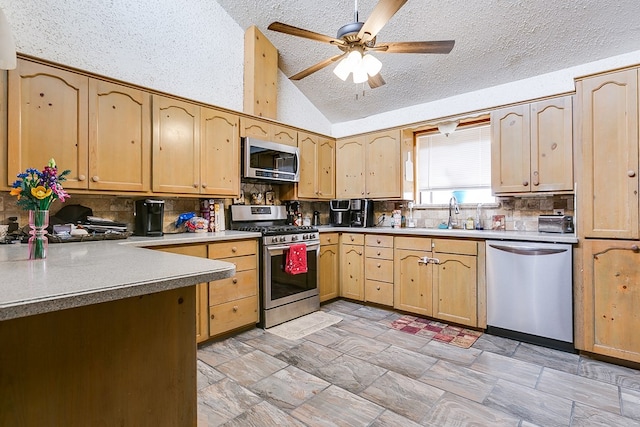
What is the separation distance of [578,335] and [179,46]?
4249 millimetres

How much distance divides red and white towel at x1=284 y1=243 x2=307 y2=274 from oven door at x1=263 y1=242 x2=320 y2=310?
45 mm

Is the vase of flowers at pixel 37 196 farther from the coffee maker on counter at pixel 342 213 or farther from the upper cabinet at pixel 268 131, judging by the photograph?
the coffee maker on counter at pixel 342 213

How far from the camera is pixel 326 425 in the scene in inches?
66.7

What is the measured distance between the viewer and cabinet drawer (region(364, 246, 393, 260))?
355 centimetres

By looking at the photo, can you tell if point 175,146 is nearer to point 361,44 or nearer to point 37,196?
point 37,196

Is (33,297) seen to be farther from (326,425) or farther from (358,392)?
(358,392)

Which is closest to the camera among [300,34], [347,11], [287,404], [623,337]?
[287,404]

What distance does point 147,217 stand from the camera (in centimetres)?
267

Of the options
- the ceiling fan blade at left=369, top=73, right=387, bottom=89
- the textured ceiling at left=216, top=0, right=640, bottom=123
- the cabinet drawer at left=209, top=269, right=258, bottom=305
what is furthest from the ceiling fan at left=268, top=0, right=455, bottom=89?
the cabinet drawer at left=209, top=269, right=258, bottom=305

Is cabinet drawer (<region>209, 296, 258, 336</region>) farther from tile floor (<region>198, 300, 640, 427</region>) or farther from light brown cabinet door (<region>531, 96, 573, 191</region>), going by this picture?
light brown cabinet door (<region>531, 96, 573, 191</region>)

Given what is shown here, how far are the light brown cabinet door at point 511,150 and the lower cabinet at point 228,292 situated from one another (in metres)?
2.44

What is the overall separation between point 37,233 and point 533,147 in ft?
11.7

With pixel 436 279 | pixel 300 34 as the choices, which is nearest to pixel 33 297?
pixel 300 34

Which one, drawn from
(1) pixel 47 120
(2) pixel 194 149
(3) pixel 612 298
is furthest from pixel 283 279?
(3) pixel 612 298
